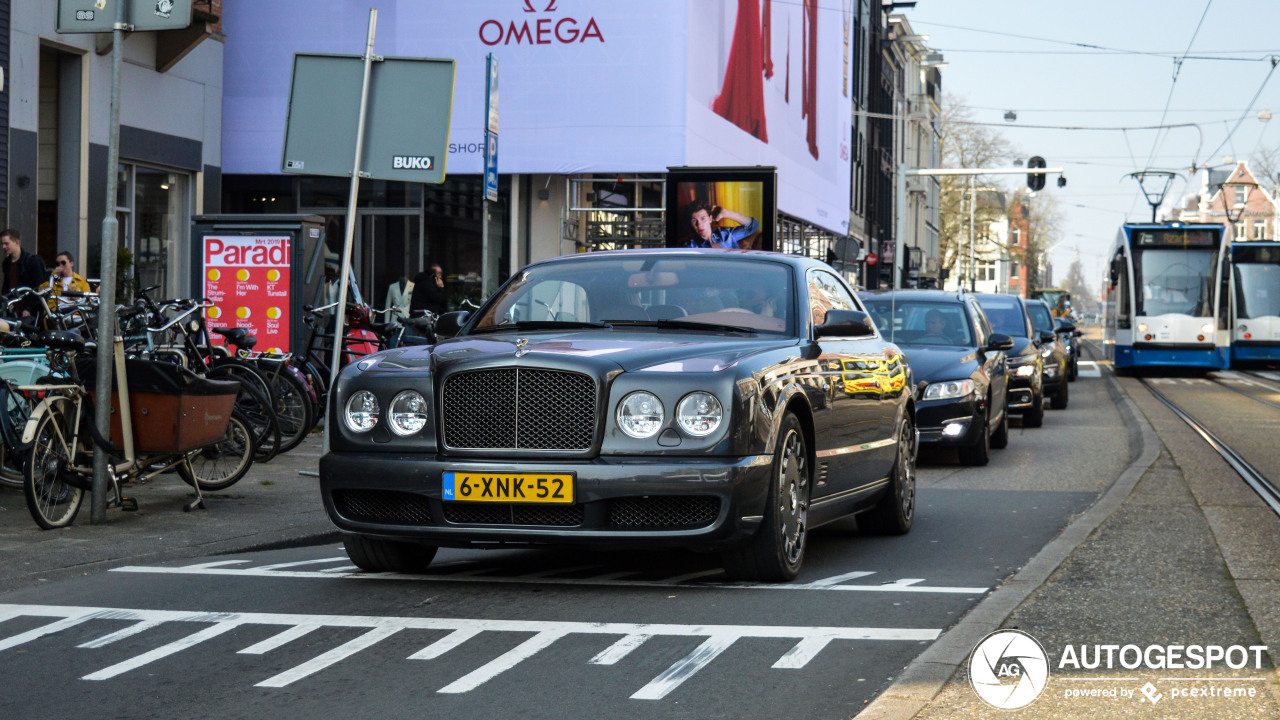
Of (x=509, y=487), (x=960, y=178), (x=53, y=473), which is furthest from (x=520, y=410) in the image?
(x=960, y=178)

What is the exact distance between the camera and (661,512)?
6613 millimetres

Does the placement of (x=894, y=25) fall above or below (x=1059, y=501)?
above

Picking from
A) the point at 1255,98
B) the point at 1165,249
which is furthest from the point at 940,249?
the point at 1165,249

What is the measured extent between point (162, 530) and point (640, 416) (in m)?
3.49

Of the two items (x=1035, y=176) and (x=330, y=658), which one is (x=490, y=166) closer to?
(x=330, y=658)

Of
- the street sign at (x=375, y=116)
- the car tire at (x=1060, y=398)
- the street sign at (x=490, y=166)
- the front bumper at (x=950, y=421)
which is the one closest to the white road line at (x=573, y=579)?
the street sign at (x=375, y=116)

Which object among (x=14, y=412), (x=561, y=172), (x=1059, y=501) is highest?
(x=561, y=172)

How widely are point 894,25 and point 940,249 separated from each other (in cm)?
2350

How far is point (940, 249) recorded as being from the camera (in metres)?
95.4

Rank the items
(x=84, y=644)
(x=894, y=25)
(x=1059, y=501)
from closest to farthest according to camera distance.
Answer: (x=84, y=644) → (x=1059, y=501) → (x=894, y=25)

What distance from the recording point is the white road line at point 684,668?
16.4 feet

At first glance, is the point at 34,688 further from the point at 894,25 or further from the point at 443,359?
the point at 894,25

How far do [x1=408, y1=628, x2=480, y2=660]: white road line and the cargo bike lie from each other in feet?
11.1

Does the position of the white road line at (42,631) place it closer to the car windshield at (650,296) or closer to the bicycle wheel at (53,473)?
the bicycle wheel at (53,473)
